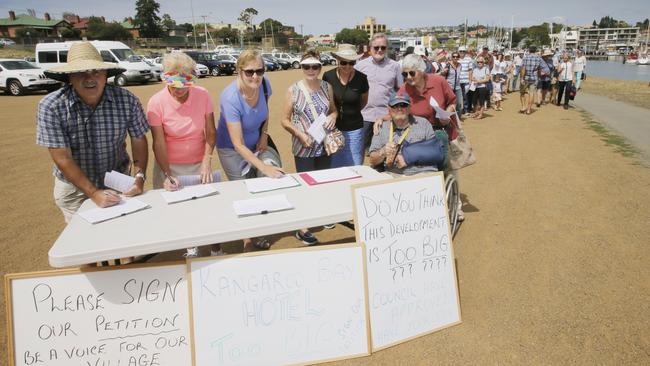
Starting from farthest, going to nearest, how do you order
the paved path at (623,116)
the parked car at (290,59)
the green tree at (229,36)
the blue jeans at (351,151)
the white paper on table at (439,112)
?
the green tree at (229,36), the parked car at (290,59), the paved path at (623,116), the blue jeans at (351,151), the white paper on table at (439,112)

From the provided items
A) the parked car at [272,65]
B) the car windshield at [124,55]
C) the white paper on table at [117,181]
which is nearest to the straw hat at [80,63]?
the white paper on table at [117,181]

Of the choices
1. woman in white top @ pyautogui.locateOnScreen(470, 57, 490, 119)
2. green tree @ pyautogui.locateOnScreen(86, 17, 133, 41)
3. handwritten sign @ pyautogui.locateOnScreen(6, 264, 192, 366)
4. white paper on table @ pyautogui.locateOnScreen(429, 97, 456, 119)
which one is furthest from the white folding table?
green tree @ pyautogui.locateOnScreen(86, 17, 133, 41)

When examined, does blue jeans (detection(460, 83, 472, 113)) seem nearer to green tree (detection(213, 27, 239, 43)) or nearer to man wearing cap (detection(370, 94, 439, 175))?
man wearing cap (detection(370, 94, 439, 175))

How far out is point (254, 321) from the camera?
7.11ft

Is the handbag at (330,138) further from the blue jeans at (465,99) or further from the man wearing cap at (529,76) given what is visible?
the man wearing cap at (529,76)

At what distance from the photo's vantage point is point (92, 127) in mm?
2490

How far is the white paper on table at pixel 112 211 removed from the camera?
2.22 metres

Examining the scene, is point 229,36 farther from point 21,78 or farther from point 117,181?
point 117,181

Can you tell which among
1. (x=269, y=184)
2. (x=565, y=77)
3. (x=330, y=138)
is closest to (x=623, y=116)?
(x=565, y=77)

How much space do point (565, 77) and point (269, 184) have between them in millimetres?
12453

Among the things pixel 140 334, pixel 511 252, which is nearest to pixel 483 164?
pixel 511 252

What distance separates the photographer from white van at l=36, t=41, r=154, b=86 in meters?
17.6

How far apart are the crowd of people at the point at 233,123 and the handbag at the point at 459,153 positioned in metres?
0.07

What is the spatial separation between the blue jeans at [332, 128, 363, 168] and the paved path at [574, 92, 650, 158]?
20.6 feet
